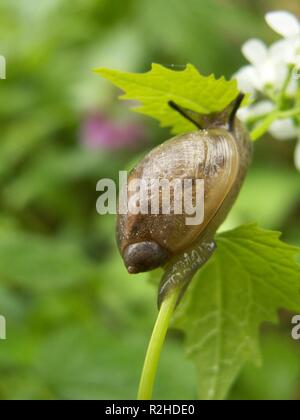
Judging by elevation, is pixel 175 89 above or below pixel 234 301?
above

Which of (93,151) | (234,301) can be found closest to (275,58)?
(234,301)

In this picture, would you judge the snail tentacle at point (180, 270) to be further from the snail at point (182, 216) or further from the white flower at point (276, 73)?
the white flower at point (276, 73)

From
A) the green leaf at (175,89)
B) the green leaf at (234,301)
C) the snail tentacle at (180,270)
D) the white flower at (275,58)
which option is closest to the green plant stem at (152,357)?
the snail tentacle at (180,270)

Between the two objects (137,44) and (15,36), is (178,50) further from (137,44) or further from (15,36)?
(15,36)

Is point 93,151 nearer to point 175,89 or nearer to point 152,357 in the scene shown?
point 175,89

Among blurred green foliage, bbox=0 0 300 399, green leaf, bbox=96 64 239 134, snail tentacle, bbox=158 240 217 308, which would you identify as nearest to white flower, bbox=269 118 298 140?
green leaf, bbox=96 64 239 134
